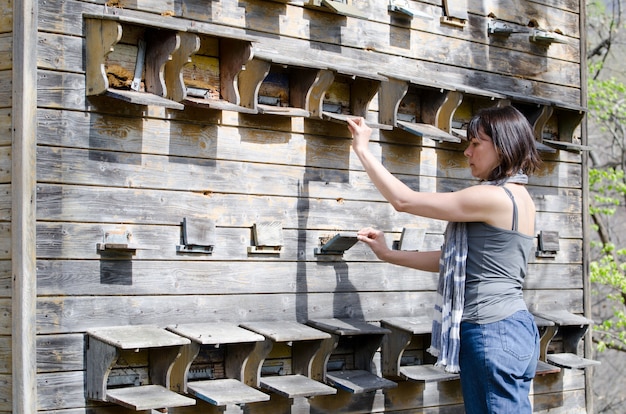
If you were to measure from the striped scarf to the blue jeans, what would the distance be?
0.13 feet

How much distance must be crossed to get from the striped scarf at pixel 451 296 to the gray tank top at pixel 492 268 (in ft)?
0.10

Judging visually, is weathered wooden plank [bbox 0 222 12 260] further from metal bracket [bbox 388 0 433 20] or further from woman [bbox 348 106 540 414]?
metal bracket [bbox 388 0 433 20]

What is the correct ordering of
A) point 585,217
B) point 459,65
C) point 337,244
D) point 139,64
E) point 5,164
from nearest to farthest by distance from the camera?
point 5,164
point 139,64
point 337,244
point 459,65
point 585,217

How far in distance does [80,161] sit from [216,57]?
96cm

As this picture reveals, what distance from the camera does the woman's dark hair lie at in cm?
369

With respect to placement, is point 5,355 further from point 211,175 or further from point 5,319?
point 211,175

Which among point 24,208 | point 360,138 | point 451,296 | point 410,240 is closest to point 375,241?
point 360,138

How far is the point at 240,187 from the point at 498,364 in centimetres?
186

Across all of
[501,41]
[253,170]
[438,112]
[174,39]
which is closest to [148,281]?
[253,170]

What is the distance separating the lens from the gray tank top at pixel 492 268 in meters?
3.62

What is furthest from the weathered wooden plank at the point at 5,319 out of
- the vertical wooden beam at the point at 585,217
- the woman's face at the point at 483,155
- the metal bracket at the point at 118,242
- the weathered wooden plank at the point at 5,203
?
the vertical wooden beam at the point at 585,217

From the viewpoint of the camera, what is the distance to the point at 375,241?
424 centimetres

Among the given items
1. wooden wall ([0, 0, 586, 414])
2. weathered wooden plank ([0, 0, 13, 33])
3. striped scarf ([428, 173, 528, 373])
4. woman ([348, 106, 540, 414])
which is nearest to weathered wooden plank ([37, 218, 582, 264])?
wooden wall ([0, 0, 586, 414])

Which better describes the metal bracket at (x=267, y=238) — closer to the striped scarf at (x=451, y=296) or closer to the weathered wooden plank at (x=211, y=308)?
the weathered wooden plank at (x=211, y=308)
